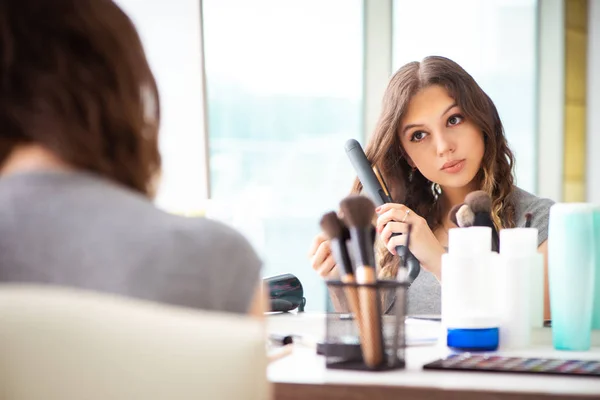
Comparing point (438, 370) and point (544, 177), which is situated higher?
point (544, 177)

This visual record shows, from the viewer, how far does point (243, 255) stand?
765 millimetres

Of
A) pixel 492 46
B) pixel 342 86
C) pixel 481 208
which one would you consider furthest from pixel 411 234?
pixel 492 46

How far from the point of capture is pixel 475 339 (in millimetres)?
1222

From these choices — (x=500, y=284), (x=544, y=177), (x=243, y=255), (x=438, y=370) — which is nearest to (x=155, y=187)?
(x=243, y=255)

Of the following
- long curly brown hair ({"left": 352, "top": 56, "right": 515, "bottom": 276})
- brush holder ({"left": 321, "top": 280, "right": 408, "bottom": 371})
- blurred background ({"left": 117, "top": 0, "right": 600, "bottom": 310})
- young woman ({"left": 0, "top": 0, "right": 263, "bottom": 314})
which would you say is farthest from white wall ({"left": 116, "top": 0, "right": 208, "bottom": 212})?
young woman ({"left": 0, "top": 0, "right": 263, "bottom": 314})

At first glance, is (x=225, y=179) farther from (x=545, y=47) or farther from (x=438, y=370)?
(x=438, y=370)

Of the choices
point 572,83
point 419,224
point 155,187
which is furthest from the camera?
point 572,83

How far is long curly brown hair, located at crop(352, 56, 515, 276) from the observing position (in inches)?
76.6

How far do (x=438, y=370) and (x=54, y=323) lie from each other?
0.57 metres

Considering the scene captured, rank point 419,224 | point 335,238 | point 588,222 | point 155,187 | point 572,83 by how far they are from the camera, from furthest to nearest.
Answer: point 572,83
point 419,224
point 588,222
point 335,238
point 155,187

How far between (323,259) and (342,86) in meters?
2.04

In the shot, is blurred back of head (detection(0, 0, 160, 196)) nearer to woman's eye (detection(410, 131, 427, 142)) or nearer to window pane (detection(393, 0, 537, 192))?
woman's eye (detection(410, 131, 427, 142))

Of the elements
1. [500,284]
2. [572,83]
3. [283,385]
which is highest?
[572,83]

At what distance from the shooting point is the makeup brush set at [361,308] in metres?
1.06
